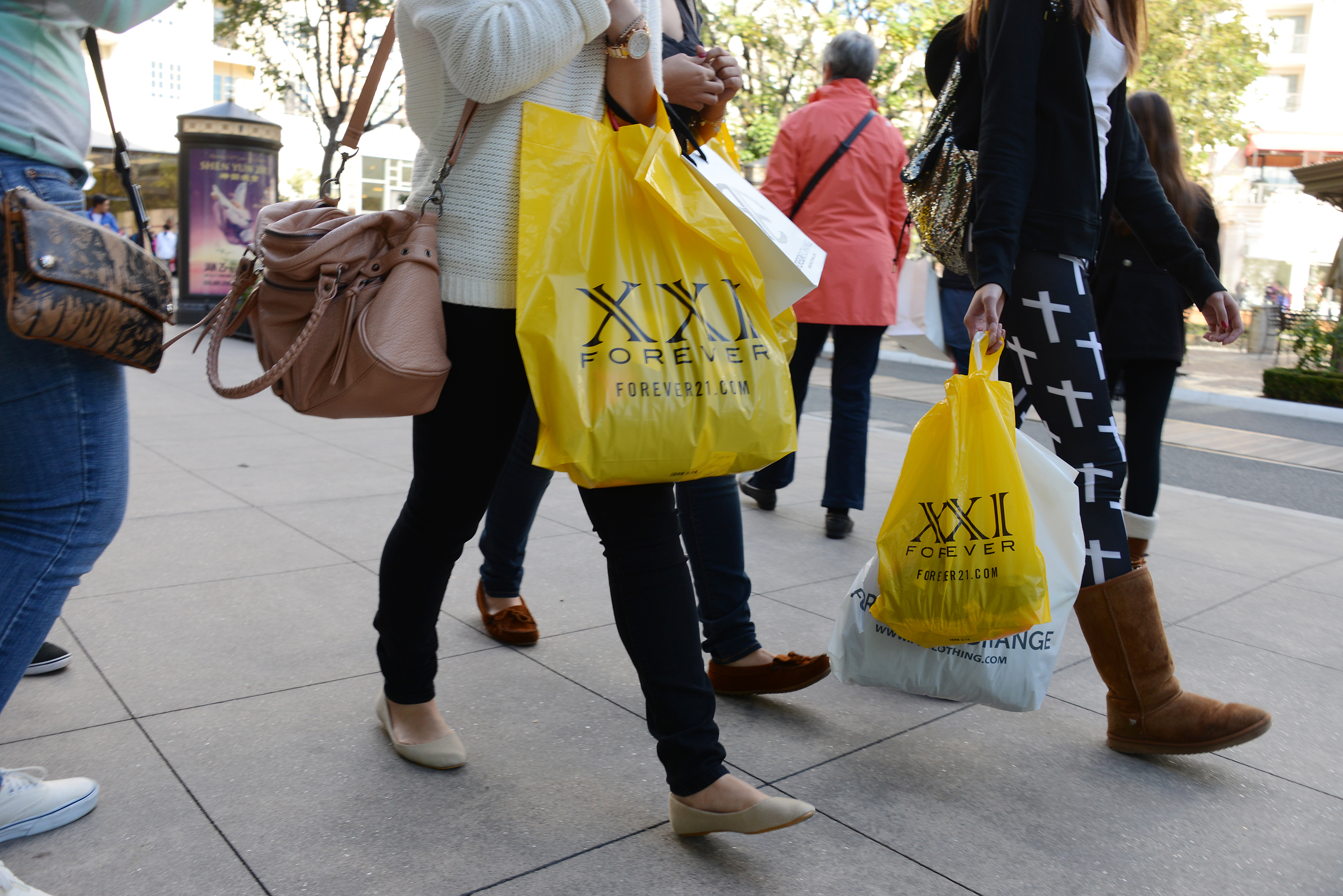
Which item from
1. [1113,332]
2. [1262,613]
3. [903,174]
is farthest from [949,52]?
[1262,613]

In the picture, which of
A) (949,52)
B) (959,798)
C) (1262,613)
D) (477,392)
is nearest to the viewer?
(477,392)

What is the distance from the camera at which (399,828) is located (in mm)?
2020

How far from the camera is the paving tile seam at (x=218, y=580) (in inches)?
129

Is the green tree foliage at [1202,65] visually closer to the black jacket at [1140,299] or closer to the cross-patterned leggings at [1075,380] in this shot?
the black jacket at [1140,299]

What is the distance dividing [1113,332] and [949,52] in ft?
4.97

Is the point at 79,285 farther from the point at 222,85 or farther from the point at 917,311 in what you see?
the point at 222,85

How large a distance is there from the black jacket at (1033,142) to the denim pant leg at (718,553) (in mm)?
818

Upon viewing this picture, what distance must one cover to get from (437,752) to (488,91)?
4.45 ft

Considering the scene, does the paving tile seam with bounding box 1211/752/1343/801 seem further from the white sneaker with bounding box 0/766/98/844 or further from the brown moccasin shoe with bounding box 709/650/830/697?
the white sneaker with bounding box 0/766/98/844

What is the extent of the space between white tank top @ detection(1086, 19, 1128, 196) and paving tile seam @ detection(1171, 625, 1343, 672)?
5.70 ft

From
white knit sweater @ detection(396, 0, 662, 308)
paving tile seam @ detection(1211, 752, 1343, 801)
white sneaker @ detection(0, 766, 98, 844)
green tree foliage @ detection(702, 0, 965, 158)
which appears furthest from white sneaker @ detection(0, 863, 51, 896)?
green tree foliage @ detection(702, 0, 965, 158)

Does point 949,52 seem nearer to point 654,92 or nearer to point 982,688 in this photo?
point 654,92

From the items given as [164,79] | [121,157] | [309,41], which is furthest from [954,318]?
[164,79]

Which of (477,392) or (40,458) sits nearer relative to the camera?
(40,458)
